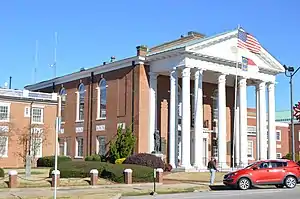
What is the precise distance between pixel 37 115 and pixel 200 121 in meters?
18.0

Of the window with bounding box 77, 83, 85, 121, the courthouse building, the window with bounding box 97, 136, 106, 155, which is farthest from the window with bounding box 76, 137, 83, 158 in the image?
the window with bounding box 97, 136, 106, 155

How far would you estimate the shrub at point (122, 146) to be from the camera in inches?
1674

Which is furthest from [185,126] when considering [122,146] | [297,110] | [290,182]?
[290,182]

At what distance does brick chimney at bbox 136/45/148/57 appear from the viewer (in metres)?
45.7

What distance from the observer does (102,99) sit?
50469 millimetres

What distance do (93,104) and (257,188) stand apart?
27.4 m

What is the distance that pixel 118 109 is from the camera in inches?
1874

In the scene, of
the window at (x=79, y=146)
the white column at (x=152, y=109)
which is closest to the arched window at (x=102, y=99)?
the window at (x=79, y=146)

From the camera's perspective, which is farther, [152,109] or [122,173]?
[152,109]

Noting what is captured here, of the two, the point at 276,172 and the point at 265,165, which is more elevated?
the point at 265,165

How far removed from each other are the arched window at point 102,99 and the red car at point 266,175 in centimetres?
2519

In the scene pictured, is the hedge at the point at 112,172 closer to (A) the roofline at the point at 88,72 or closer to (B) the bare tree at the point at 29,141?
(A) the roofline at the point at 88,72

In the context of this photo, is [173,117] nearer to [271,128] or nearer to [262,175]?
[271,128]

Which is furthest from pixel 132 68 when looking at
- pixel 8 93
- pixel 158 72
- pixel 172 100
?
pixel 8 93
